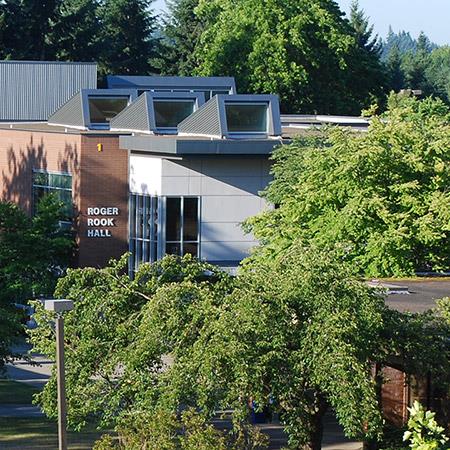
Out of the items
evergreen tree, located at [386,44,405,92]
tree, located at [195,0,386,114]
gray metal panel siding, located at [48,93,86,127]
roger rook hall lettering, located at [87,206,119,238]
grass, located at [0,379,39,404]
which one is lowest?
grass, located at [0,379,39,404]

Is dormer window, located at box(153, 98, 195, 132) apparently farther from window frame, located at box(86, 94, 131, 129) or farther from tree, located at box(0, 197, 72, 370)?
tree, located at box(0, 197, 72, 370)

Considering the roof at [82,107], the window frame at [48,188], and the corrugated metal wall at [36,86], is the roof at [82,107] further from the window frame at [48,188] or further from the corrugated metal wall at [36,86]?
the corrugated metal wall at [36,86]

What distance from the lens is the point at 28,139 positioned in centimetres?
4984

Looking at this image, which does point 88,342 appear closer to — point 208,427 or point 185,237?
point 208,427

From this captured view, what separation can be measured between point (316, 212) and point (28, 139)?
2010 centimetres

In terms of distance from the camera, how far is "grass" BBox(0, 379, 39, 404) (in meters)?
31.9

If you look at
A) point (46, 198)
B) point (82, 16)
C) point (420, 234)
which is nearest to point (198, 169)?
point (46, 198)

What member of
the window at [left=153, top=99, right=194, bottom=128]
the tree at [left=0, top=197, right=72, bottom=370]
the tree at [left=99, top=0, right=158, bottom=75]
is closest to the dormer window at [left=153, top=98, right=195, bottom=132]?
the window at [left=153, top=99, right=194, bottom=128]

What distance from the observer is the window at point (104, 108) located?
4947 centimetres

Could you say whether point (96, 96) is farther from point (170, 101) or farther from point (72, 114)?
point (170, 101)

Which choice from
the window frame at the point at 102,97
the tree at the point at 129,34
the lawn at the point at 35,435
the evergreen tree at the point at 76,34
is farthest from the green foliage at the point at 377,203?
the tree at the point at 129,34

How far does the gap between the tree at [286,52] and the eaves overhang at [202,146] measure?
3167 centimetres

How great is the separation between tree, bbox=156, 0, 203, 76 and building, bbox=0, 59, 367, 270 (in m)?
40.6

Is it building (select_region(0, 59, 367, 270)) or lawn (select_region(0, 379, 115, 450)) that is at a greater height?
building (select_region(0, 59, 367, 270))
